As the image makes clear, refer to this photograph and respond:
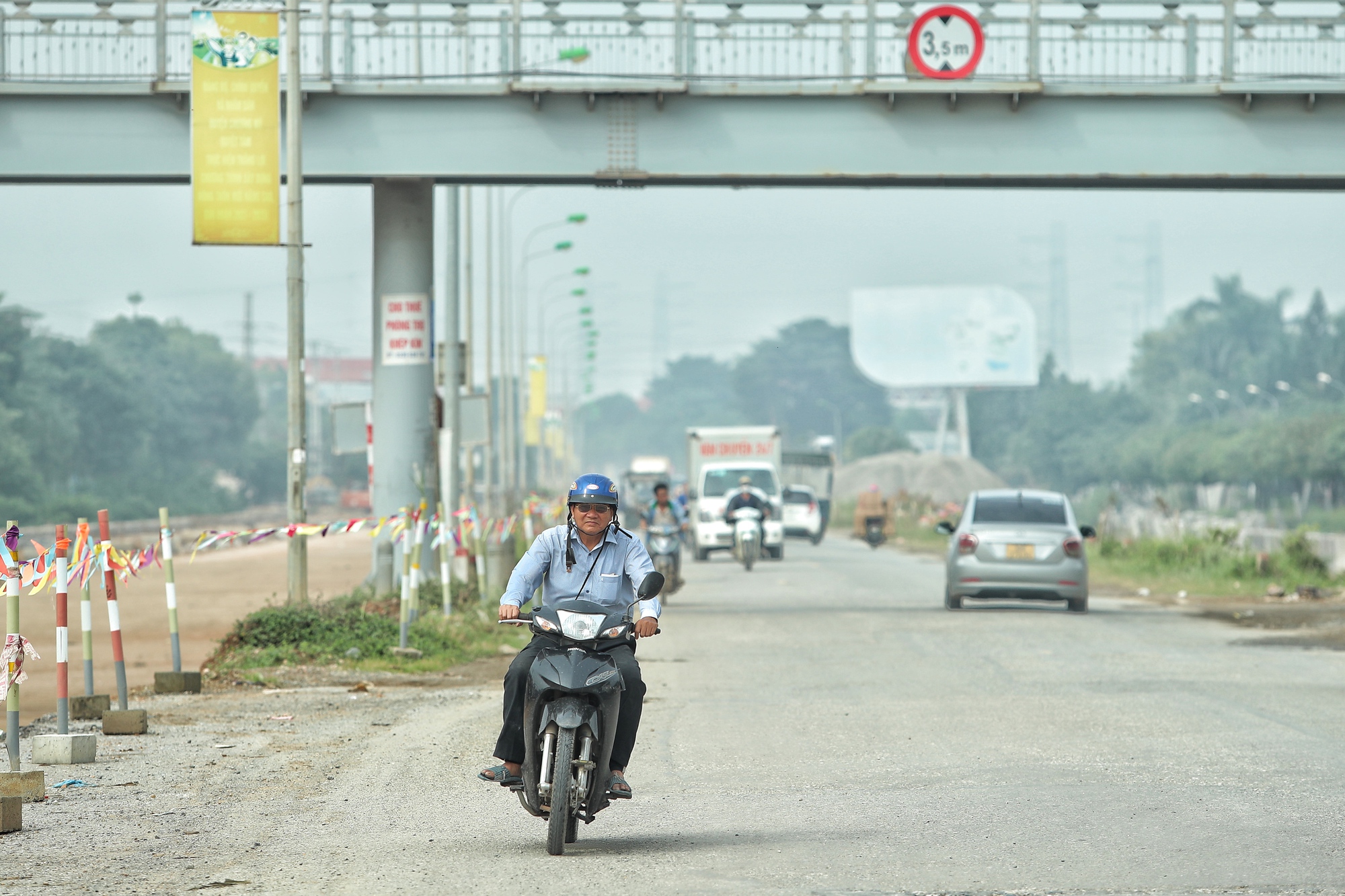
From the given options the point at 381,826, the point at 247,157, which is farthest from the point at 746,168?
the point at 381,826

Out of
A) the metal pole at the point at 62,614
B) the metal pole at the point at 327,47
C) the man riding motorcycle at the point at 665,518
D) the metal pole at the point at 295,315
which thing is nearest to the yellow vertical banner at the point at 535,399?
the man riding motorcycle at the point at 665,518

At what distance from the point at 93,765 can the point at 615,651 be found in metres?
4.10

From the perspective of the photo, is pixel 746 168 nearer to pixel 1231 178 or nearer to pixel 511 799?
pixel 1231 178

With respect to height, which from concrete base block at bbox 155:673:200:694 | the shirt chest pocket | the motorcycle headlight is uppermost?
the shirt chest pocket

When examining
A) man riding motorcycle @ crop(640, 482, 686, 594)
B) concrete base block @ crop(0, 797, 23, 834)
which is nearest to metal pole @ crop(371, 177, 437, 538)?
man riding motorcycle @ crop(640, 482, 686, 594)

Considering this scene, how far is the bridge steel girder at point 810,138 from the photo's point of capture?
2236 centimetres

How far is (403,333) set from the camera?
2319cm

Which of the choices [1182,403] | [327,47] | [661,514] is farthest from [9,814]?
[1182,403]

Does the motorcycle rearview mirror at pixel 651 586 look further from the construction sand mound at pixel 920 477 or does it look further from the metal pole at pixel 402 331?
the construction sand mound at pixel 920 477

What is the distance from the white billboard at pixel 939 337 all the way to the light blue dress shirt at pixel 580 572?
273 ft

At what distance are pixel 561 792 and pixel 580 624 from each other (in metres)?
0.69

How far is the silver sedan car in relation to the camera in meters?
22.6

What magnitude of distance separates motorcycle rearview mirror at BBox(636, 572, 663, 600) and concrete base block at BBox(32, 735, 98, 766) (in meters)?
4.21

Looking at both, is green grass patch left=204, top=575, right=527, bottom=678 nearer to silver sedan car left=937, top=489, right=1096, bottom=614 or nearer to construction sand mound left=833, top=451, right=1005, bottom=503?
silver sedan car left=937, top=489, right=1096, bottom=614
